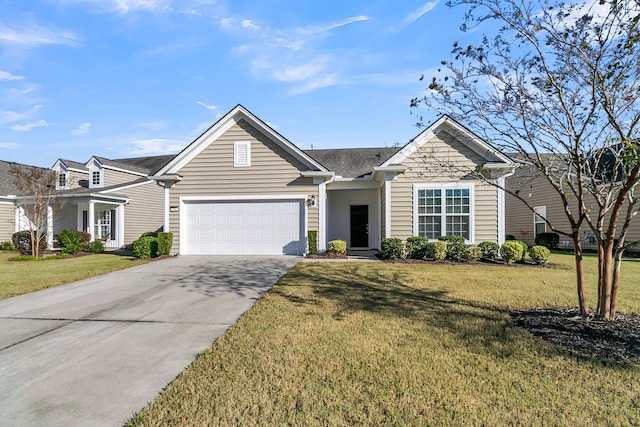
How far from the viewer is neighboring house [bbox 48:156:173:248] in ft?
63.4

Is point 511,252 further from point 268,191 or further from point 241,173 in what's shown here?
point 241,173

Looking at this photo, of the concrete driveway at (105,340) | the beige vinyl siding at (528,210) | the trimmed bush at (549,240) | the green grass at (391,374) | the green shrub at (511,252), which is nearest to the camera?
the green grass at (391,374)

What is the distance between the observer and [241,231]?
1341 cm

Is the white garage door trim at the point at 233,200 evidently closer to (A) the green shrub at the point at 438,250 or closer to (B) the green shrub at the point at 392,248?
(B) the green shrub at the point at 392,248

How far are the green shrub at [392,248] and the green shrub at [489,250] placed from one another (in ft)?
9.36

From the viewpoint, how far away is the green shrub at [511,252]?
436 inches

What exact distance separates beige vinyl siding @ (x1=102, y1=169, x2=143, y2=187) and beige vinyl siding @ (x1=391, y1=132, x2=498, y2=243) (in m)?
17.7

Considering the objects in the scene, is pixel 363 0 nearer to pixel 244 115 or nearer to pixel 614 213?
pixel 614 213

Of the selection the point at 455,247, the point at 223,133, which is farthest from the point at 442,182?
the point at 223,133

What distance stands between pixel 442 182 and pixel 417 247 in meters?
2.66

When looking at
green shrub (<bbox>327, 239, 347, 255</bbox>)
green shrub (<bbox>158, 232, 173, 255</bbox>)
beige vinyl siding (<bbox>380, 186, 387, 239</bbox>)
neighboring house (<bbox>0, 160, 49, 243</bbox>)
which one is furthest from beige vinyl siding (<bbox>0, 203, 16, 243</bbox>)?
beige vinyl siding (<bbox>380, 186, 387, 239</bbox>)

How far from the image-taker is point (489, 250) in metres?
11.7

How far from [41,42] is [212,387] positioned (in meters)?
11.8

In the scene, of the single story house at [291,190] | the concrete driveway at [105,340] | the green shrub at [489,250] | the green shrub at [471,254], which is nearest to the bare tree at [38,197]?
the single story house at [291,190]
